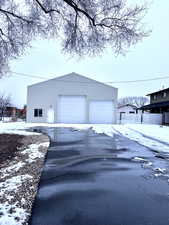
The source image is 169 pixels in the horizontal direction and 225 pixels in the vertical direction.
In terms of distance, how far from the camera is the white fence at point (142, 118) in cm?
2865

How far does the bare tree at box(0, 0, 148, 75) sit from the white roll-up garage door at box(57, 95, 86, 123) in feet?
52.9

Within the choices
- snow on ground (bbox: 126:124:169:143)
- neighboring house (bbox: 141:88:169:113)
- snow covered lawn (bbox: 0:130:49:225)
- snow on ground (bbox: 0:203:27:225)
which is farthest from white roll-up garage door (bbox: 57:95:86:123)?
snow on ground (bbox: 0:203:27:225)

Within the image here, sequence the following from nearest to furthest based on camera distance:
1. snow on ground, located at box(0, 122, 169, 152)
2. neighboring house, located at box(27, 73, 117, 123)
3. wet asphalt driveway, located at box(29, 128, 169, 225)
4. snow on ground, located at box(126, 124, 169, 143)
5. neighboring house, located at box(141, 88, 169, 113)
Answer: wet asphalt driveway, located at box(29, 128, 169, 225) → snow on ground, located at box(0, 122, 169, 152) → snow on ground, located at box(126, 124, 169, 143) → neighboring house, located at box(27, 73, 117, 123) → neighboring house, located at box(141, 88, 169, 113)

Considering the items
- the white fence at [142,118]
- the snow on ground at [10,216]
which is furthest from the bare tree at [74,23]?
the white fence at [142,118]

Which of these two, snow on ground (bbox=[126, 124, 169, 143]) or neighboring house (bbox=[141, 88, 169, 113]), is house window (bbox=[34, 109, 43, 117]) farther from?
neighboring house (bbox=[141, 88, 169, 113])

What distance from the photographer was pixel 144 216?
2947mm

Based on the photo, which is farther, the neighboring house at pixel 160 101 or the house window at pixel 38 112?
the neighboring house at pixel 160 101

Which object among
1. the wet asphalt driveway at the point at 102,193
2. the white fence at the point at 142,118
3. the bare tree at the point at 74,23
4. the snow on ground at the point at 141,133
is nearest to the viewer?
the wet asphalt driveway at the point at 102,193

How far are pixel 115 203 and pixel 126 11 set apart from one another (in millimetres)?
6585

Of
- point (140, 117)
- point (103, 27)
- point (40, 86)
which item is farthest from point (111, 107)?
point (103, 27)

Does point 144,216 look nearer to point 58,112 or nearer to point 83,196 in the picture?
point 83,196

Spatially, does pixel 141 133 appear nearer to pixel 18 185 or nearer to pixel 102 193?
pixel 102 193

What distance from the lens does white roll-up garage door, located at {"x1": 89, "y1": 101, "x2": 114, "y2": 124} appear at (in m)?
26.2

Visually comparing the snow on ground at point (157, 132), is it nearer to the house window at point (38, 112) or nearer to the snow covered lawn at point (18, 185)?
the snow covered lawn at point (18, 185)
